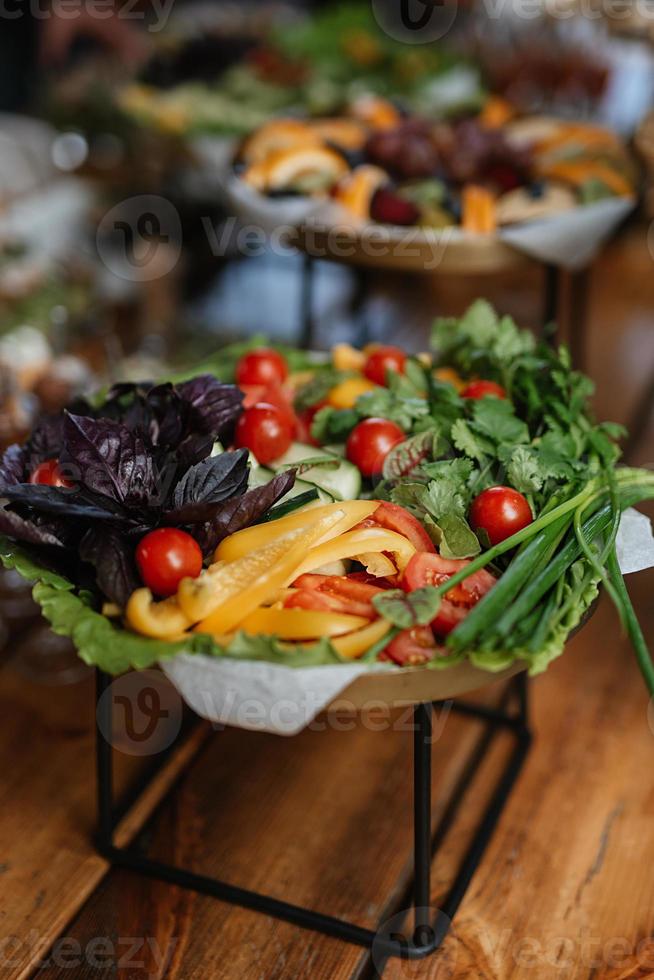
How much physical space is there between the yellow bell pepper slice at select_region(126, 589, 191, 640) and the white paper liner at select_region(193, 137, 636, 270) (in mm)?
1337

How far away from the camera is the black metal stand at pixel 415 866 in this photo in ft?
4.77

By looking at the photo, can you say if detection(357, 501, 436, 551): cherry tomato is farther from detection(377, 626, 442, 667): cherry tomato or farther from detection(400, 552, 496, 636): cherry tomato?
detection(377, 626, 442, 667): cherry tomato

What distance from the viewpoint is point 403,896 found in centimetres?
165

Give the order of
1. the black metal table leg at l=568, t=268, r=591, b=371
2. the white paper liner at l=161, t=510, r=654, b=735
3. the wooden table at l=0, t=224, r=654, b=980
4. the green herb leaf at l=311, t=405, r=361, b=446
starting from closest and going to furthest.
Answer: the white paper liner at l=161, t=510, r=654, b=735 → the wooden table at l=0, t=224, r=654, b=980 → the green herb leaf at l=311, t=405, r=361, b=446 → the black metal table leg at l=568, t=268, r=591, b=371

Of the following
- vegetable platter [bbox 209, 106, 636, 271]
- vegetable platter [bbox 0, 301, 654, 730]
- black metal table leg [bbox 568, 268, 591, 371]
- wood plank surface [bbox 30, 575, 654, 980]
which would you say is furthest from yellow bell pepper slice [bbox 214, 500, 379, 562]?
black metal table leg [bbox 568, 268, 591, 371]

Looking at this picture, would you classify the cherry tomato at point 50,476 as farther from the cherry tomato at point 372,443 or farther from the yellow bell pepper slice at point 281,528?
the cherry tomato at point 372,443

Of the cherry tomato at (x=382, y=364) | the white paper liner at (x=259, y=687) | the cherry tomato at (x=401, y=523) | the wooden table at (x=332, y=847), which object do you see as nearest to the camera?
the white paper liner at (x=259, y=687)

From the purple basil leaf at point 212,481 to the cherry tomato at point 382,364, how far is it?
1.63ft

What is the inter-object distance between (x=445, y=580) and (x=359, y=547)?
0.12 m

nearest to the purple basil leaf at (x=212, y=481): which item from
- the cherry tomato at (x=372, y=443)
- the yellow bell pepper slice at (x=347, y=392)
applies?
the cherry tomato at (x=372, y=443)

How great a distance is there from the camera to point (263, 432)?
159 centimetres

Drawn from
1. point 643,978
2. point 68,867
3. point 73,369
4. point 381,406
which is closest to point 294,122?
point 73,369

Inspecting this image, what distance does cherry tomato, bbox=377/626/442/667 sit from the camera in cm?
125

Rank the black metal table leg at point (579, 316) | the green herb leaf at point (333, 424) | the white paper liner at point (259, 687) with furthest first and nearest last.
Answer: the black metal table leg at point (579, 316), the green herb leaf at point (333, 424), the white paper liner at point (259, 687)
